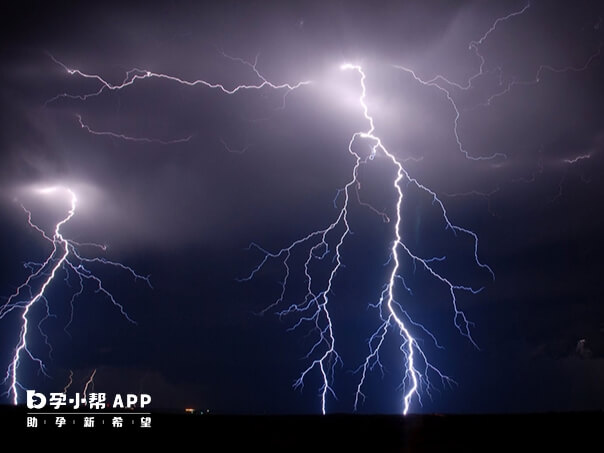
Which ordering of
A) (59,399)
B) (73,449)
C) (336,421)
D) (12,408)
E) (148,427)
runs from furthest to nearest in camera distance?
(59,399)
(12,408)
(336,421)
(148,427)
(73,449)

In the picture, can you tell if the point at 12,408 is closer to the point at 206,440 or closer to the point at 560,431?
the point at 206,440

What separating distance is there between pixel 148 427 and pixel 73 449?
0.57 metres

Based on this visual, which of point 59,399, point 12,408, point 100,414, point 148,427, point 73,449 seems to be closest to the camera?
point 73,449

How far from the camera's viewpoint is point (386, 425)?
14.7 ft

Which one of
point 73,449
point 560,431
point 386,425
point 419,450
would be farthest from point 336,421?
point 73,449

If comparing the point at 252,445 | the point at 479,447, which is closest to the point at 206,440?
the point at 252,445

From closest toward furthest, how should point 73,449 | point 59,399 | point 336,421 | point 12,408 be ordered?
point 73,449
point 336,421
point 12,408
point 59,399

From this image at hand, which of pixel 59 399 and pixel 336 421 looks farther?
pixel 59 399

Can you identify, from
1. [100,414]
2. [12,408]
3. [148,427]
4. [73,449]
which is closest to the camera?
[73,449]

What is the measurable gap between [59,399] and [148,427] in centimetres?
219

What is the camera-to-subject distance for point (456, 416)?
4.70 m

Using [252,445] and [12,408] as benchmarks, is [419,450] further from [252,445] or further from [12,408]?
[12,408]

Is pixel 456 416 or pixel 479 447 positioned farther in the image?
pixel 456 416

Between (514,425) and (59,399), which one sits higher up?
(59,399)
